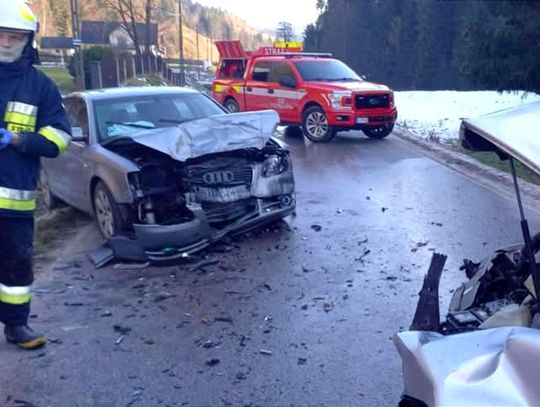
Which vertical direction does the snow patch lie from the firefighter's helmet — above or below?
below

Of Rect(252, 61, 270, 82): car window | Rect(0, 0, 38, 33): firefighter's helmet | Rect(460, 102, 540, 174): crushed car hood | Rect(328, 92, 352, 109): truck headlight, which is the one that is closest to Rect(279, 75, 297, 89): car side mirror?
Rect(252, 61, 270, 82): car window

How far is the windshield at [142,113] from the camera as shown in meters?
7.76

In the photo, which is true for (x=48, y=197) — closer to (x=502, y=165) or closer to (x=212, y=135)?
(x=212, y=135)

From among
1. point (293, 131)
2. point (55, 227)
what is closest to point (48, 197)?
point (55, 227)

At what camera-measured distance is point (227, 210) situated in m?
7.09

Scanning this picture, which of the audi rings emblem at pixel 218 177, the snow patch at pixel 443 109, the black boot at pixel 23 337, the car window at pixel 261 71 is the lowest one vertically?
the snow patch at pixel 443 109

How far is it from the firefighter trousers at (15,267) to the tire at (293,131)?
1372cm

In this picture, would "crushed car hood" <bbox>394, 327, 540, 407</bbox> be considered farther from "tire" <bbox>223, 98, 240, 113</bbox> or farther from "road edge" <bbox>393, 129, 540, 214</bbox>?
"tire" <bbox>223, 98, 240, 113</bbox>

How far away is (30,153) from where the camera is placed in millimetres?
4367

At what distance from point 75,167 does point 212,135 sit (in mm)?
1798

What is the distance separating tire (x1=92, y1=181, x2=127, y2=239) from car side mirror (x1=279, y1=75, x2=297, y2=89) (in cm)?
964

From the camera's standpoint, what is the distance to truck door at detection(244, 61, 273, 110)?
17.3 meters

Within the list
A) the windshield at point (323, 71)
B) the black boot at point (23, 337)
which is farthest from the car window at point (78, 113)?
the windshield at point (323, 71)

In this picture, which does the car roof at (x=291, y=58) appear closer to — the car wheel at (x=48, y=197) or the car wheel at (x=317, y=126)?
the car wheel at (x=317, y=126)
